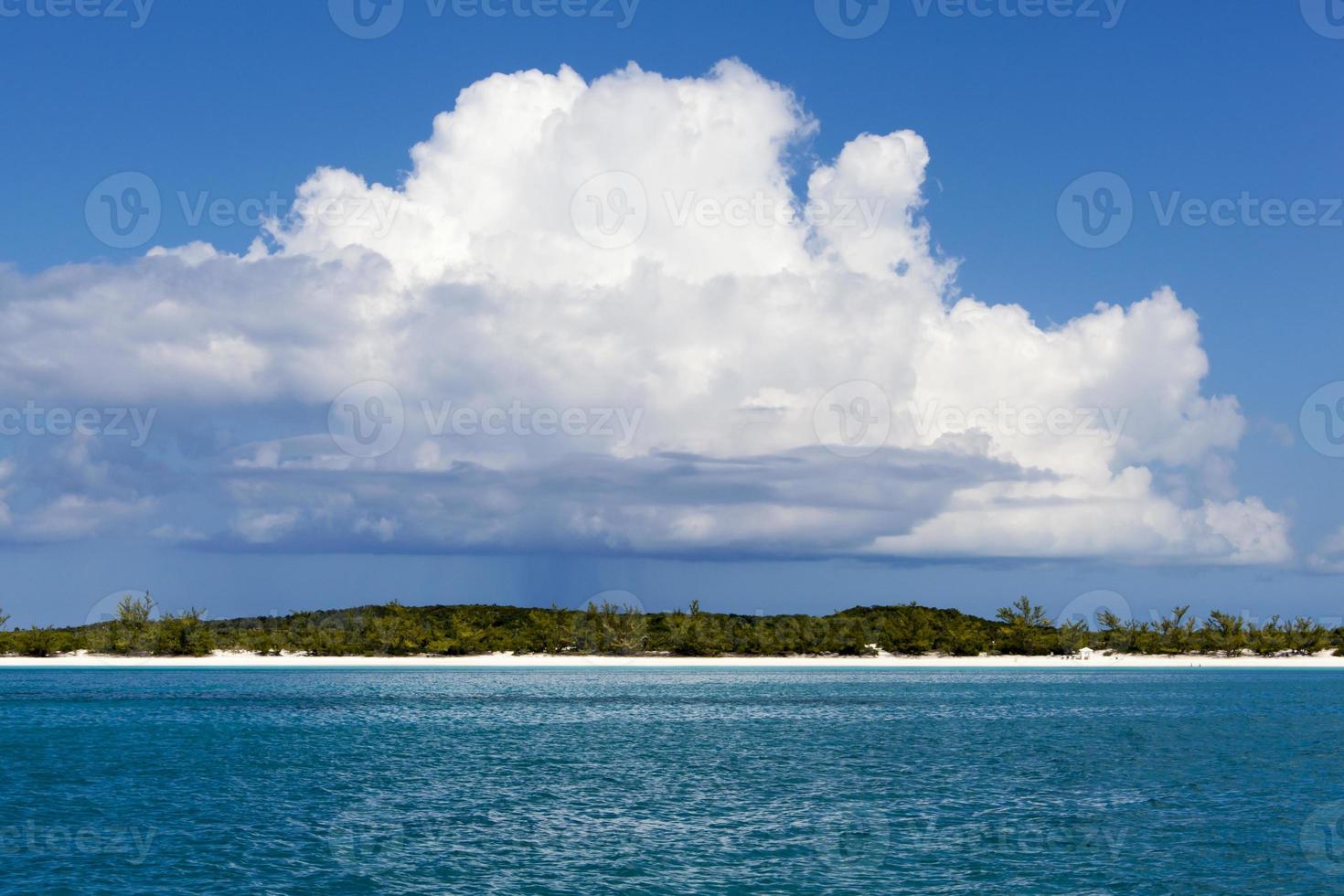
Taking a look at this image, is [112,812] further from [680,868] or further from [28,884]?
[680,868]

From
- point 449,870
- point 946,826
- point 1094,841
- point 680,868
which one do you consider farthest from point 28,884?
point 1094,841

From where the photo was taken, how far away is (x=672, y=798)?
4903 cm

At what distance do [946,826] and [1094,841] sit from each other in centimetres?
535

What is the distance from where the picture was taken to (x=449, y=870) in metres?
34.6

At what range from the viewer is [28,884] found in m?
32.6

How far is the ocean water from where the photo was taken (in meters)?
34.4

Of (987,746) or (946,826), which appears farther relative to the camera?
(987,746)

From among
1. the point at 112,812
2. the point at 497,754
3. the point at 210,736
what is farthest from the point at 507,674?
the point at 112,812

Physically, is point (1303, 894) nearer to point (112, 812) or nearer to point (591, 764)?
point (591, 764)

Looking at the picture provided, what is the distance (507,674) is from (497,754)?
117m

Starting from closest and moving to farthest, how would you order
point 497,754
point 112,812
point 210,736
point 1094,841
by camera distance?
point 1094,841 → point 112,812 → point 497,754 → point 210,736

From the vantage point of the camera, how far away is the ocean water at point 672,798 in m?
34.4

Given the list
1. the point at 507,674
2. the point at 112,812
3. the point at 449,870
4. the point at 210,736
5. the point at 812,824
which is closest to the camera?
the point at 449,870

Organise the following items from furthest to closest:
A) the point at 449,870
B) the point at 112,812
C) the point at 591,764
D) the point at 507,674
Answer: the point at 507,674 → the point at 591,764 → the point at 112,812 → the point at 449,870
